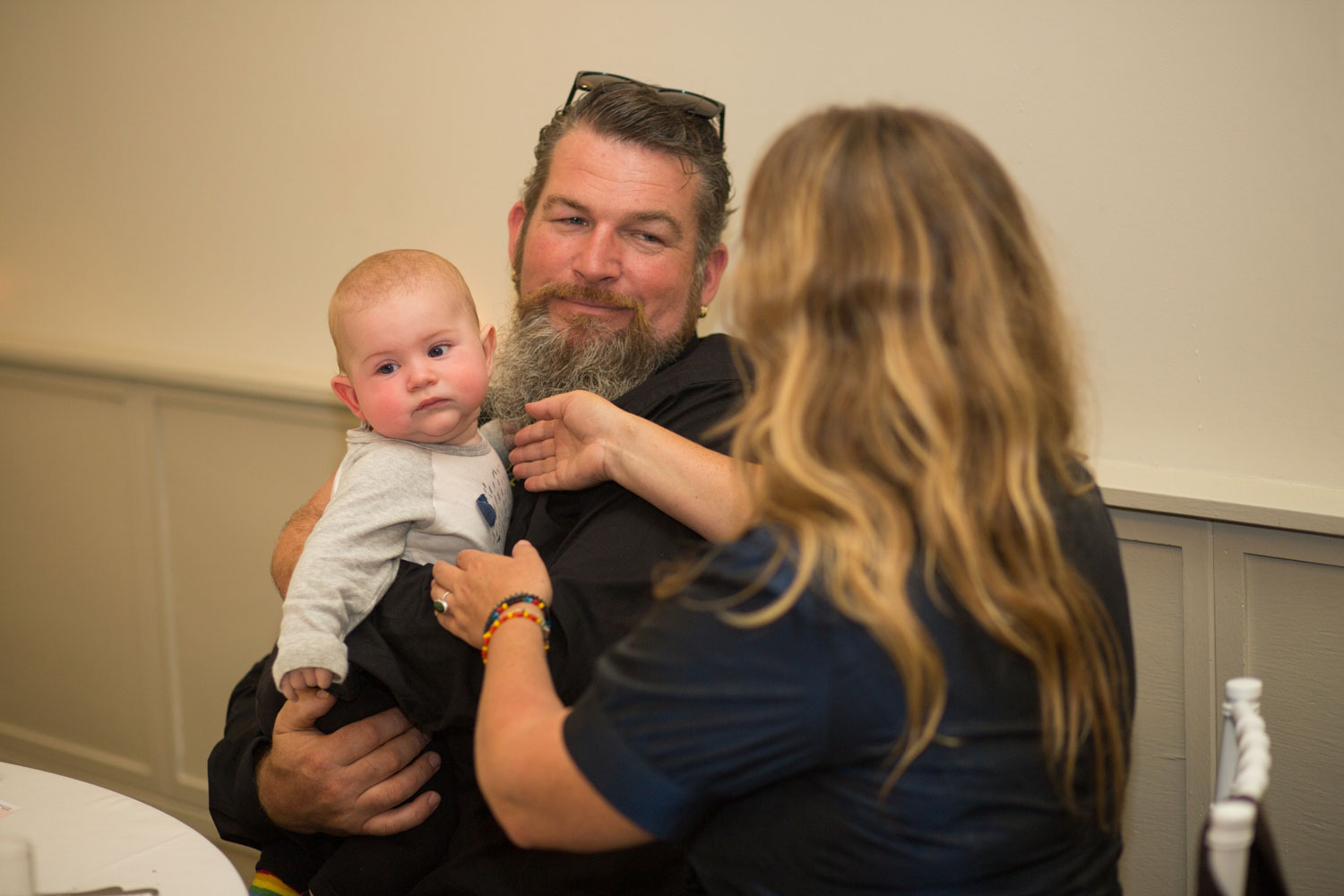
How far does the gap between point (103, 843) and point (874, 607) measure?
45.3 inches

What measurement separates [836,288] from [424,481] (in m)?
0.90

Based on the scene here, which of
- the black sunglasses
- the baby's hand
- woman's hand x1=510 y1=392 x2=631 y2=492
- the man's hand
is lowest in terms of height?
the man's hand

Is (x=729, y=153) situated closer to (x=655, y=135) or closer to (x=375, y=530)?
(x=655, y=135)

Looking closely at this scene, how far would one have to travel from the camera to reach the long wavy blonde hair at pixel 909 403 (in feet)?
3.20

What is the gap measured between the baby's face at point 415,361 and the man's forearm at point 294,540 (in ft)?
0.84

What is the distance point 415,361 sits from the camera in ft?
5.49

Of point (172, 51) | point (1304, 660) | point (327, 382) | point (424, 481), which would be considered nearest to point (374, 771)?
point (424, 481)

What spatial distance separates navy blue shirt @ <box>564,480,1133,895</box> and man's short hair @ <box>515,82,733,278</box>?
1300 millimetres

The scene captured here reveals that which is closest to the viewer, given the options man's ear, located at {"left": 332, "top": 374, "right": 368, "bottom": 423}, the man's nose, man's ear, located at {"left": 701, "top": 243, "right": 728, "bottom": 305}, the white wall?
man's ear, located at {"left": 332, "top": 374, "right": 368, "bottom": 423}

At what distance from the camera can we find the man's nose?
2.07 meters

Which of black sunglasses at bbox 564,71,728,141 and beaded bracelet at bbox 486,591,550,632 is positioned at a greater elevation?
black sunglasses at bbox 564,71,728,141

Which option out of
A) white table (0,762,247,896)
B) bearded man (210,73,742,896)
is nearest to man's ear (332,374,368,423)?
bearded man (210,73,742,896)

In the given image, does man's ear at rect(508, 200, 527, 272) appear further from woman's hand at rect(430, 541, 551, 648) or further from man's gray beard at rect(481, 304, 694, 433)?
woman's hand at rect(430, 541, 551, 648)

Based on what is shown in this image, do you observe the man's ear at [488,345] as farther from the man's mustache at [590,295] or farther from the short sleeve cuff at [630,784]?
the short sleeve cuff at [630,784]
